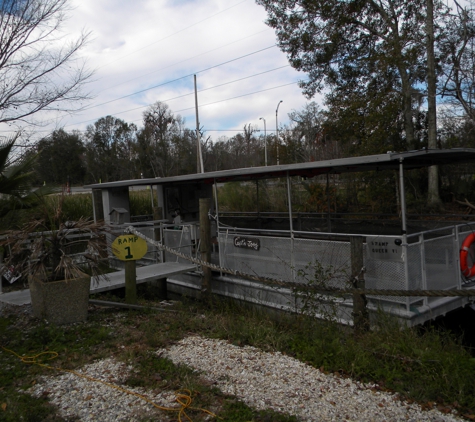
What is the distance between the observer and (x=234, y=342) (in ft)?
19.0

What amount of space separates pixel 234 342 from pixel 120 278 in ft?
12.5

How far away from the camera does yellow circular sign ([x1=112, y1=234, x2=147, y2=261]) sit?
7.65m

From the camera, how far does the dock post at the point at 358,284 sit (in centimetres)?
624

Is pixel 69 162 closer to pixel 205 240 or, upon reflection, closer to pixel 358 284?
pixel 205 240

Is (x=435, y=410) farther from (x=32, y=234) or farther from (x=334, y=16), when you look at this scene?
(x=334, y=16)

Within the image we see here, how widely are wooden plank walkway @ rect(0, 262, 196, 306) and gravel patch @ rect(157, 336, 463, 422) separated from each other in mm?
2813

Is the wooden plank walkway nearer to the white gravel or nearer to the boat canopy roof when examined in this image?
the boat canopy roof

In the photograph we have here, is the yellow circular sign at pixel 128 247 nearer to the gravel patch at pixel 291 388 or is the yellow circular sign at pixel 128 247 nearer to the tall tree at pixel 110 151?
the gravel patch at pixel 291 388

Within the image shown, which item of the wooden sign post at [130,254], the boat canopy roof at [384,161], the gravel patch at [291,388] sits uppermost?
the boat canopy roof at [384,161]

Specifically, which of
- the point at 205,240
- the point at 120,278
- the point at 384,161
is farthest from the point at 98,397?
the point at 384,161

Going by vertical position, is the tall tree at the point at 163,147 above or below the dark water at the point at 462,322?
above

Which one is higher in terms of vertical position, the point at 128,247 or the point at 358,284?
the point at 128,247

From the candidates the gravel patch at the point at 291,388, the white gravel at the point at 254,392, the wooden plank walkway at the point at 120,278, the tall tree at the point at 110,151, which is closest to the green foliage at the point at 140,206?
the wooden plank walkway at the point at 120,278

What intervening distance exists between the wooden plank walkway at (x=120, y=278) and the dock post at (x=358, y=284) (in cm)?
395
